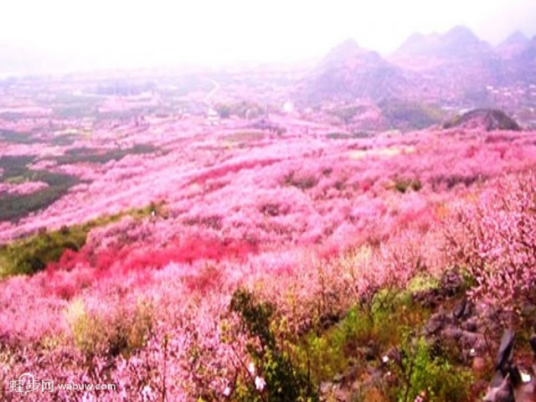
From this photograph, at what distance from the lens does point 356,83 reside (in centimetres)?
12462

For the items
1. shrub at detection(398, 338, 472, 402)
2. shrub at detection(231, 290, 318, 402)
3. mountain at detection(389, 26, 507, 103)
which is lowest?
mountain at detection(389, 26, 507, 103)

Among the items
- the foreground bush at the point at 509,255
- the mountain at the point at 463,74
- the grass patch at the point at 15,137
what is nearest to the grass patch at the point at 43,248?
the foreground bush at the point at 509,255

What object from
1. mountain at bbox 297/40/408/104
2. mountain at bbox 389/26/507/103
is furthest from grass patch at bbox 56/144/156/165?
mountain at bbox 389/26/507/103

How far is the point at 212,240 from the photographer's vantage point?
16875 mm

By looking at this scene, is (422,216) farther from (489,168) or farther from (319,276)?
(489,168)

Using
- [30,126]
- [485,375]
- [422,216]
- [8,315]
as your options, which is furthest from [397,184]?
[30,126]

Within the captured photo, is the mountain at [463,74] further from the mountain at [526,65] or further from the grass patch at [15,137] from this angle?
the grass patch at [15,137]

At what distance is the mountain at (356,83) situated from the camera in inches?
4626

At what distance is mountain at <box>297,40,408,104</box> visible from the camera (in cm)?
11750

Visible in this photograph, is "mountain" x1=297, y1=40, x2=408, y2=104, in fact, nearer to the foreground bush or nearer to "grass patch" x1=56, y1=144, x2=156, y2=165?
"grass patch" x1=56, y1=144, x2=156, y2=165

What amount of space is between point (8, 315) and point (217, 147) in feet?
146

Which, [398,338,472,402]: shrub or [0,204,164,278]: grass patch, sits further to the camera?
[0,204,164,278]: grass patch

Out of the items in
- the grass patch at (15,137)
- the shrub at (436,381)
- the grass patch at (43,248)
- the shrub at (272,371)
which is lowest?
the grass patch at (15,137)

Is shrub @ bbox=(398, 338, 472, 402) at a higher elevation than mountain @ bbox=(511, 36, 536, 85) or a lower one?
higher
